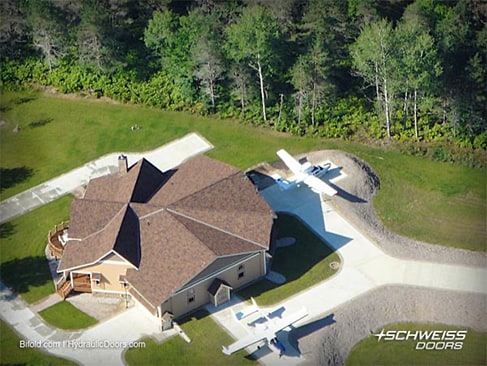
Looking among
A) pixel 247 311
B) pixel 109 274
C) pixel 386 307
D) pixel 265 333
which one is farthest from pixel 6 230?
pixel 386 307

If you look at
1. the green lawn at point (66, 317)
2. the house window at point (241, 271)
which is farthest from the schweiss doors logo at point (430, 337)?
the green lawn at point (66, 317)

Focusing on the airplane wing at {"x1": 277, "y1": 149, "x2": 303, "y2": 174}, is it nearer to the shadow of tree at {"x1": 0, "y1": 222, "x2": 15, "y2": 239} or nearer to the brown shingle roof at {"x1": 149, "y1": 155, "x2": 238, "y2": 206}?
the brown shingle roof at {"x1": 149, "y1": 155, "x2": 238, "y2": 206}

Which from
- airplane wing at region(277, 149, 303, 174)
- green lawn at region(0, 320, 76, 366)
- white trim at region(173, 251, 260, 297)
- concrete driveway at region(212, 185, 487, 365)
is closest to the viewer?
green lawn at region(0, 320, 76, 366)

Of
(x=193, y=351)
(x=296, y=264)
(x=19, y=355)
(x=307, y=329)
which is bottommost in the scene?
(x=193, y=351)

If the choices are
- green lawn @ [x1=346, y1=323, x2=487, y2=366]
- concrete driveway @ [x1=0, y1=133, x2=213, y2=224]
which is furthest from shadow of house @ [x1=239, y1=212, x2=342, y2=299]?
concrete driveway @ [x1=0, y1=133, x2=213, y2=224]

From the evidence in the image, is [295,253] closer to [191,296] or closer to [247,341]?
[191,296]

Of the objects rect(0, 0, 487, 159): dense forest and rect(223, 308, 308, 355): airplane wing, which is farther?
rect(0, 0, 487, 159): dense forest
